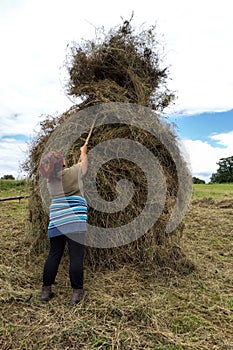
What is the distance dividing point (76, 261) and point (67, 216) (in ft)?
1.53

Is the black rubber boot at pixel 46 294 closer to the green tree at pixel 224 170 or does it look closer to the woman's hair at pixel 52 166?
the woman's hair at pixel 52 166

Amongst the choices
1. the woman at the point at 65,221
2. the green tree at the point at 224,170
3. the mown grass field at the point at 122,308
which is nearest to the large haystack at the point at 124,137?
the mown grass field at the point at 122,308

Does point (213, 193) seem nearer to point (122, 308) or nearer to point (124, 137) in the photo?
point (124, 137)

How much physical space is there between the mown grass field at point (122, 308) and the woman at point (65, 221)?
22 centimetres

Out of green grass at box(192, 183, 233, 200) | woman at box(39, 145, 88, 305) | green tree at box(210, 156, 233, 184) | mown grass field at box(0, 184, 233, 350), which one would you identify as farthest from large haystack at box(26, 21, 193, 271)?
green tree at box(210, 156, 233, 184)

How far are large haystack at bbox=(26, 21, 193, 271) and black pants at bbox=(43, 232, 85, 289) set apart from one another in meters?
0.72

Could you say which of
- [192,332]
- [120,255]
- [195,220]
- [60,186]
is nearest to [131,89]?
[60,186]

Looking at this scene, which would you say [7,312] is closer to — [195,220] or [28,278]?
[28,278]

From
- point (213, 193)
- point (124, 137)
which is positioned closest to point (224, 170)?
point (213, 193)

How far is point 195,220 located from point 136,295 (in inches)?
178

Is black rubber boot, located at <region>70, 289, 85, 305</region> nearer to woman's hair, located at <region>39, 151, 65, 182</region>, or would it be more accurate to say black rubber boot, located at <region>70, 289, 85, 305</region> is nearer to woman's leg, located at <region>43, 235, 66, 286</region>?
woman's leg, located at <region>43, 235, 66, 286</region>

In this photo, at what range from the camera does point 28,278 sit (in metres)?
4.01

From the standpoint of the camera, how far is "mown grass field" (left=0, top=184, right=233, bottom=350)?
2.81 m

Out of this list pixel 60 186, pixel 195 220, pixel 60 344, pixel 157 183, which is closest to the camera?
pixel 60 344
